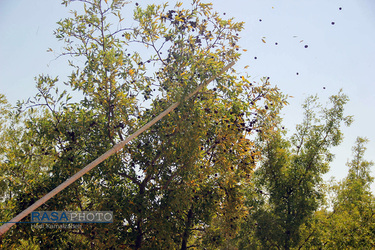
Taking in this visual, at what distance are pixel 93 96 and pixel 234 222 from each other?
5.78 meters

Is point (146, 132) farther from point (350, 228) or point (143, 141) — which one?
point (350, 228)

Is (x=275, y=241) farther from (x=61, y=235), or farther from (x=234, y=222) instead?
(x=61, y=235)

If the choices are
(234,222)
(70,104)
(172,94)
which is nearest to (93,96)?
(70,104)

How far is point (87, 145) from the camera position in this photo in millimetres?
9016

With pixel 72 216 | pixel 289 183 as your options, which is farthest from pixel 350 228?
pixel 72 216

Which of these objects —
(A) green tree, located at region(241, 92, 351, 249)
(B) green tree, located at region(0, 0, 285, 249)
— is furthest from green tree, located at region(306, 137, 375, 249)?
(B) green tree, located at region(0, 0, 285, 249)

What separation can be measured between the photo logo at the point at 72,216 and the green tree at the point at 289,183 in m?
10.2

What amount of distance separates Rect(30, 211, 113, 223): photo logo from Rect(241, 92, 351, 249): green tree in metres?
10.2

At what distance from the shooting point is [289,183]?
17.7 m

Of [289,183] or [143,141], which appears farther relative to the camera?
[289,183]

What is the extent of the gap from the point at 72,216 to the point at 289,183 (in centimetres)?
1196

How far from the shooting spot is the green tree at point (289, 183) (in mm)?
17188

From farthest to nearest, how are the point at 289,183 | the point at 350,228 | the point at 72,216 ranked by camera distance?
the point at 289,183 → the point at 350,228 → the point at 72,216

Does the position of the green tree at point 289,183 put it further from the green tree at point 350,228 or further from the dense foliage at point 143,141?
the dense foliage at point 143,141
